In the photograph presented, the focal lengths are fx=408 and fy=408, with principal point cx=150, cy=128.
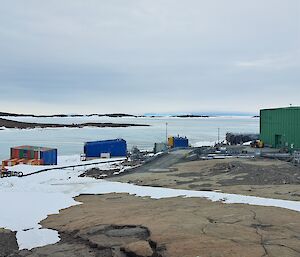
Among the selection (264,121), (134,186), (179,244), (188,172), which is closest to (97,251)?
(179,244)

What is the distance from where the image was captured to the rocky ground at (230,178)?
1788cm

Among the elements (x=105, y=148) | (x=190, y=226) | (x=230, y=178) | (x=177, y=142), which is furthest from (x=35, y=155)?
(x=190, y=226)

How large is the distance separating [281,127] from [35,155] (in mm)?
21357

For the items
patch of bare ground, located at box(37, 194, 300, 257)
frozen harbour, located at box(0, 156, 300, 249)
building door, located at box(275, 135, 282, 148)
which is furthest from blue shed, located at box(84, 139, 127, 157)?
patch of bare ground, located at box(37, 194, 300, 257)

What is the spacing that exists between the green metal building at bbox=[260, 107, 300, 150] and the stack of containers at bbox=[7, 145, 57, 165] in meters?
19.7

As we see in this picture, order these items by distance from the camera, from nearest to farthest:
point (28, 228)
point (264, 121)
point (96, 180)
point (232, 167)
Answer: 1. point (28, 228)
2. point (96, 180)
3. point (232, 167)
4. point (264, 121)

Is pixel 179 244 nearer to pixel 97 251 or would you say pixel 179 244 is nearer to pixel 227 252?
pixel 227 252

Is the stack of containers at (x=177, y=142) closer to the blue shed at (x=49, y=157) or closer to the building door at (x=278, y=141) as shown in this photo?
the building door at (x=278, y=141)

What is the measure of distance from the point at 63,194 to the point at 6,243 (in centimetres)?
752

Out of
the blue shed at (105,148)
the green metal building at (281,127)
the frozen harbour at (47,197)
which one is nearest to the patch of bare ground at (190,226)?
the frozen harbour at (47,197)

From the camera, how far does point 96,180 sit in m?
22.9

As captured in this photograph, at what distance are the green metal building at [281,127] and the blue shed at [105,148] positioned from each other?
14.2 m

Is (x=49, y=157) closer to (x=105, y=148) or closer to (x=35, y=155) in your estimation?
(x=35, y=155)

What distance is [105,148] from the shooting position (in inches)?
1599
